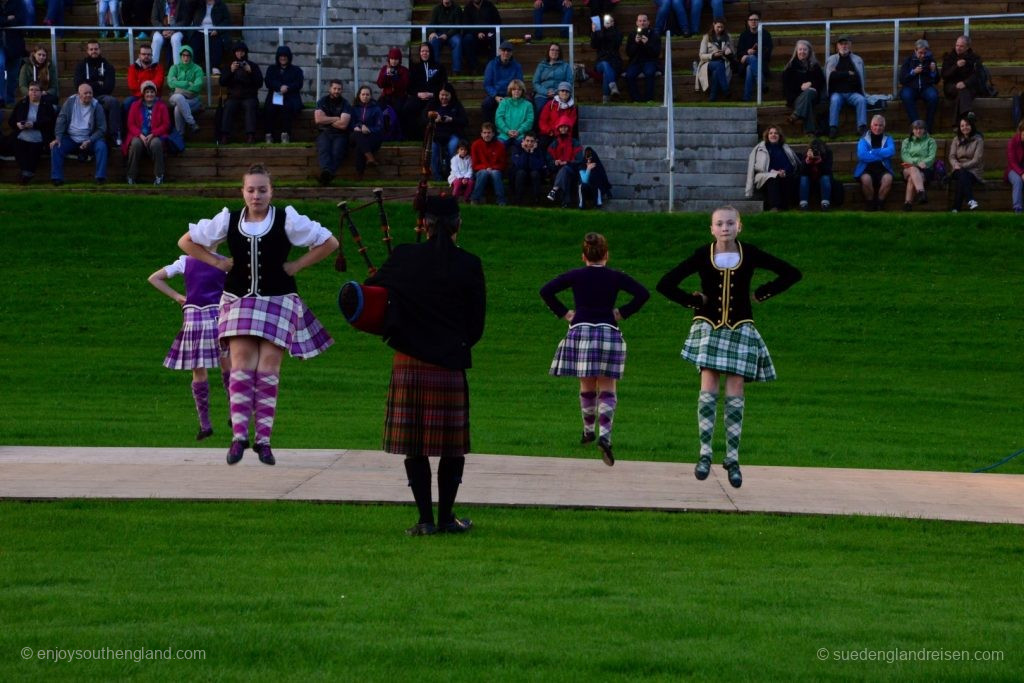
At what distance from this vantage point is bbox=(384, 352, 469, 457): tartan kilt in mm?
8742

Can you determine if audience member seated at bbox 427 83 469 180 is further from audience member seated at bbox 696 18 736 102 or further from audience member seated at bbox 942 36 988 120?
audience member seated at bbox 942 36 988 120

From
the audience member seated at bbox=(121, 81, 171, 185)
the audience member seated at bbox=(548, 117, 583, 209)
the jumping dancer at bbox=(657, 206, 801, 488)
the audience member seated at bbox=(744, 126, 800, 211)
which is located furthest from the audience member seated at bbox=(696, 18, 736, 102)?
the jumping dancer at bbox=(657, 206, 801, 488)

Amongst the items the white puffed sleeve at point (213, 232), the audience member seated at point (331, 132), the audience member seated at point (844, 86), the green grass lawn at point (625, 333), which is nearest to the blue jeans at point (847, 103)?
the audience member seated at point (844, 86)

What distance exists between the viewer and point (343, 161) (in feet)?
85.6

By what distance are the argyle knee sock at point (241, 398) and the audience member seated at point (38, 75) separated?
688 inches

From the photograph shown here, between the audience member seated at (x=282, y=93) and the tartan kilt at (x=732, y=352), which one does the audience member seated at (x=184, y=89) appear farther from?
the tartan kilt at (x=732, y=352)

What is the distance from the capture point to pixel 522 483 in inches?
422

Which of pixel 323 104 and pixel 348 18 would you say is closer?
pixel 323 104

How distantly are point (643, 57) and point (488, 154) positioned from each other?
455 centimetres

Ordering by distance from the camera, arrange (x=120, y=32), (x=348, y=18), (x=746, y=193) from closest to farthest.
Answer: (x=746, y=193) → (x=120, y=32) → (x=348, y=18)

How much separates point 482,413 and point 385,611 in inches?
356

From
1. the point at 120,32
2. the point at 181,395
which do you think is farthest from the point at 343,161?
the point at 181,395

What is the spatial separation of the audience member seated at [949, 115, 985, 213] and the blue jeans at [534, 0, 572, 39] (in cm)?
812

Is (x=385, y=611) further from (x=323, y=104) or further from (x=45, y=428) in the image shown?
(x=323, y=104)
